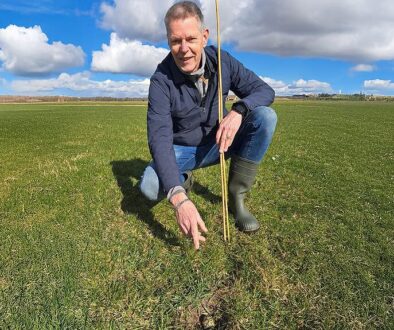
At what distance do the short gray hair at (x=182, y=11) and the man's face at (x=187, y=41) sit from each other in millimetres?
39

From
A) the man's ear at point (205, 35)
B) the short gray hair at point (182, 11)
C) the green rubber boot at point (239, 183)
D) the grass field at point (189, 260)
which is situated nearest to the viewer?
the grass field at point (189, 260)

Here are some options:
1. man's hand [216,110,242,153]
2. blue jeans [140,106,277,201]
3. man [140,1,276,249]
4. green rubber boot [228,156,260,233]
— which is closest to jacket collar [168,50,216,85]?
man [140,1,276,249]

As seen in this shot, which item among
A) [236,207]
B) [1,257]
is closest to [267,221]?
[236,207]

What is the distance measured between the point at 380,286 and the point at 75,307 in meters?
2.60

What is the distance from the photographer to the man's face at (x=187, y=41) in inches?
157

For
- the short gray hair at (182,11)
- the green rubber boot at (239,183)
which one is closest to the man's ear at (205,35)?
the short gray hair at (182,11)

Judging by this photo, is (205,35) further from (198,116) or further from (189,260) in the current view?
(189,260)

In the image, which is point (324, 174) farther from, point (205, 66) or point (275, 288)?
point (275, 288)

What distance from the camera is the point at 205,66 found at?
4672 mm

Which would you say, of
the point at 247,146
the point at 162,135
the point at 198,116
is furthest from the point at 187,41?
the point at 247,146

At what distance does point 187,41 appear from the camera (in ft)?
13.5

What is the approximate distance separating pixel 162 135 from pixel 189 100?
2.46ft

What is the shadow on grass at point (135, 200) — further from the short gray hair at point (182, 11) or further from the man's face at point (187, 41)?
the short gray hair at point (182, 11)

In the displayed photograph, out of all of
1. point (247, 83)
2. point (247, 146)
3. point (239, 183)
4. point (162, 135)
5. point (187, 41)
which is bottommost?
point (239, 183)
